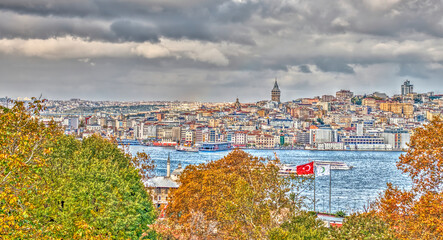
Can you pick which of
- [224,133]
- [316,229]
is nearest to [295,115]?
[224,133]

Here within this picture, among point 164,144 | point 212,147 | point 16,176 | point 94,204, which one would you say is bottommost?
point 212,147

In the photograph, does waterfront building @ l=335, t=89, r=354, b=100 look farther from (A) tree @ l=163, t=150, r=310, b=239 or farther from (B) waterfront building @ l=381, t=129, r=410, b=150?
(A) tree @ l=163, t=150, r=310, b=239

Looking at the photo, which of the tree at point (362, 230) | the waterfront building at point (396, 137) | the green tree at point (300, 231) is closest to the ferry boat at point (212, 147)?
the waterfront building at point (396, 137)

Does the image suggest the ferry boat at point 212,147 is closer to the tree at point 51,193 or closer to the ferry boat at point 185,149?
the ferry boat at point 185,149

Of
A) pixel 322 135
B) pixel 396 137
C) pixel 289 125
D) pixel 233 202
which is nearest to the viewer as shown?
pixel 233 202

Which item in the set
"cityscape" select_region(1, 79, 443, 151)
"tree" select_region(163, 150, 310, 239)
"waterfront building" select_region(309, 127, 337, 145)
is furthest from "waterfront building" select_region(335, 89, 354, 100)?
"tree" select_region(163, 150, 310, 239)

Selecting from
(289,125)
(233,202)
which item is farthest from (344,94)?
(233,202)

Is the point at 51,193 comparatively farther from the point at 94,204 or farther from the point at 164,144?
the point at 164,144
